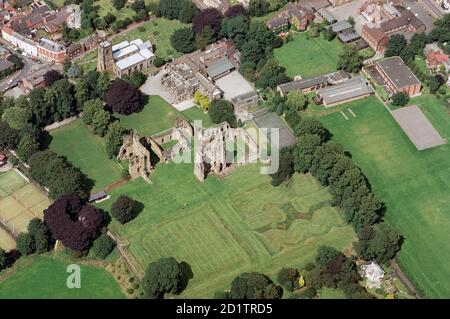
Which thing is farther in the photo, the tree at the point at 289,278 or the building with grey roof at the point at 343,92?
the building with grey roof at the point at 343,92

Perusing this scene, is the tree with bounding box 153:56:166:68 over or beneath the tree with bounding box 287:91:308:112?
beneath

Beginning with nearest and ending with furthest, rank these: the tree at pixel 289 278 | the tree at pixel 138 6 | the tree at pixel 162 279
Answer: the tree at pixel 162 279 < the tree at pixel 289 278 < the tree at pixel 138 6

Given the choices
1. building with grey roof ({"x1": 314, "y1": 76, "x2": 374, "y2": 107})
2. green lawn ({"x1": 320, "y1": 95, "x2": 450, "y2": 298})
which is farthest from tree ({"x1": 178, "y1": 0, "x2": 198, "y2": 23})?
green lawn ({"x1": 320, "y1": 95, "x2": 450, "y2": 298})

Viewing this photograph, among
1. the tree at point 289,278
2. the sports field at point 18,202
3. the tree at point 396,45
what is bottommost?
the sports field at point 18,202

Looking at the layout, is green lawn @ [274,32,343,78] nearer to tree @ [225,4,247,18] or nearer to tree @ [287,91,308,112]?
tree @ [287,91,308,112]

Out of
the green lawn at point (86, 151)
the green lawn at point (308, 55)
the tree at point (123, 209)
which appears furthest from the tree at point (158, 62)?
the tree at point (123, 209)

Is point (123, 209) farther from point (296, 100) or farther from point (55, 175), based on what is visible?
point (296, 100)

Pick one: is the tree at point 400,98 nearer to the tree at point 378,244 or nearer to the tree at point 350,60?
the tree at point 350,60

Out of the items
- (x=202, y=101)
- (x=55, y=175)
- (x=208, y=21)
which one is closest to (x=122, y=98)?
(x=202, y=101)
